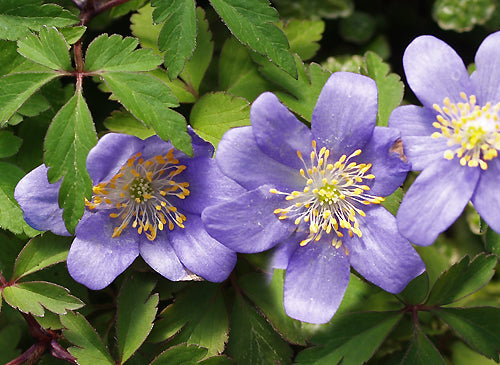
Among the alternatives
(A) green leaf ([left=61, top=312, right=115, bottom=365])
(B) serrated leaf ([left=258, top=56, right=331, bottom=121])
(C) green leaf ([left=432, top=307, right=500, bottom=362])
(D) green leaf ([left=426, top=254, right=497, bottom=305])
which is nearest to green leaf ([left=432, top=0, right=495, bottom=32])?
(B) serrated leaf ([left=258, top=56, right=331, bottom=121])

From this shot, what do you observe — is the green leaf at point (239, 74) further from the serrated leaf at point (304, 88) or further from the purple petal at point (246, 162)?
the purple petal at point (246, 162)

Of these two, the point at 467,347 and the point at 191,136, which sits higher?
the point at 191,136

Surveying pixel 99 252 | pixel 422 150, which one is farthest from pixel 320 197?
pixel 99 252

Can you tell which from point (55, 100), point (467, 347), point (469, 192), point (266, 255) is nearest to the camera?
point (469, 192)

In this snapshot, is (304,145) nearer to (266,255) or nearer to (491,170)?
(266,255)

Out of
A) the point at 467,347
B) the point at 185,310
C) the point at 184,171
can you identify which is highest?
the point at 184,171

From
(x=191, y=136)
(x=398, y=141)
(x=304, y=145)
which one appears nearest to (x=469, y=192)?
(x=398, y=141)

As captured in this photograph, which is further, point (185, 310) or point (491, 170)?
point (185, 310)
